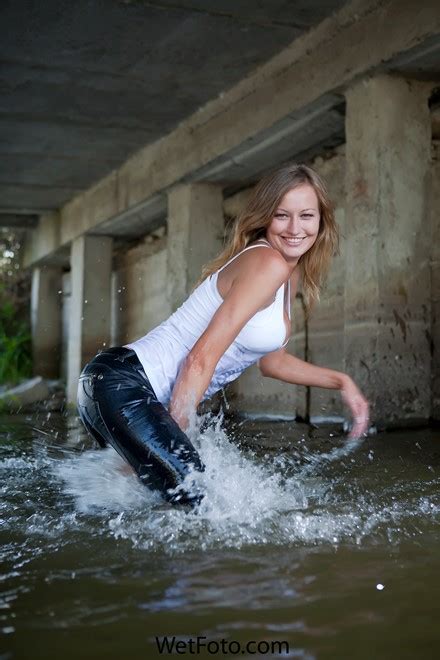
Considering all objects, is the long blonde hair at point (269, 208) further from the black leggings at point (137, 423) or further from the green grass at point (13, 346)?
the green grass at point (13, 346)

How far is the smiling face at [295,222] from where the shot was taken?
142 inches

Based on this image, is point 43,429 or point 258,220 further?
point 43,429

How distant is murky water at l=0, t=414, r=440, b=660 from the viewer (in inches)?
82.7

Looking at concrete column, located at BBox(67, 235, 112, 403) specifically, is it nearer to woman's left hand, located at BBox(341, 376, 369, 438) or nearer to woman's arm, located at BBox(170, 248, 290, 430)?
woman's left hand, located at BBox(341, 376, 369, 438)

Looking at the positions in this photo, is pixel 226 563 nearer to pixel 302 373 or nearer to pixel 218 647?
pixel 218 647

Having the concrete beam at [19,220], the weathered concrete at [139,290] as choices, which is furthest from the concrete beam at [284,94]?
the concrete beam at [19,220]

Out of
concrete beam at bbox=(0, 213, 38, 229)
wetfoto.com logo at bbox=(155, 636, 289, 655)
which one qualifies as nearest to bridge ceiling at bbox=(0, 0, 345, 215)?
concrete beam at bbox=(0, 213, 38, 229)

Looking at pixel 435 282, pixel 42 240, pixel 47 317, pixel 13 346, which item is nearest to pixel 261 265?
pixel 435 282

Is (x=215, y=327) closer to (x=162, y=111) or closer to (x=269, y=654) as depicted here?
(x=269, y=654)

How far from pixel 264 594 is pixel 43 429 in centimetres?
648

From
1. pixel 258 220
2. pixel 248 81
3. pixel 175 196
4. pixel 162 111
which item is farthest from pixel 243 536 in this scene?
pixel 175 196

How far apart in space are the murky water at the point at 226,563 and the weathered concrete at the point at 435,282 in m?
2.50

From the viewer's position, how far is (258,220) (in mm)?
3605

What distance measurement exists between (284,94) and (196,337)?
5137mm
